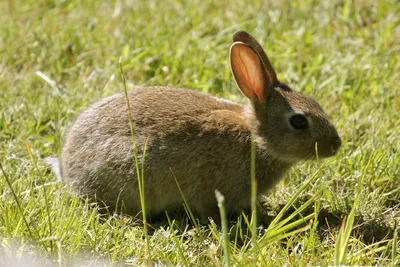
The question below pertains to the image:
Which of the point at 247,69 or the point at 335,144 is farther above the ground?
the point at 247,69

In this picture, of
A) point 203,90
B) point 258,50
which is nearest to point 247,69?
point 258,50

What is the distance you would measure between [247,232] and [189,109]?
921 millimetres

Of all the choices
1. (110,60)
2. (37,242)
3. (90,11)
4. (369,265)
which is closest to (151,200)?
(37,242)

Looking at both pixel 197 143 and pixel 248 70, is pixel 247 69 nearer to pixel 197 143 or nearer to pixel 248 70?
pixel 248 70

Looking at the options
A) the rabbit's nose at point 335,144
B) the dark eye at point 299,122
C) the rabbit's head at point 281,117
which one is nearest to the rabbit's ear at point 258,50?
the rabbit's head at point 281,117

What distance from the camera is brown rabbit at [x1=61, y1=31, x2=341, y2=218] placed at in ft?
15.5

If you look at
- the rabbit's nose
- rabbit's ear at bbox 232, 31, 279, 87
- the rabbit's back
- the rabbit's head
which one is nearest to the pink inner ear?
the rabbit's head

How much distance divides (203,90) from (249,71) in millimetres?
1312

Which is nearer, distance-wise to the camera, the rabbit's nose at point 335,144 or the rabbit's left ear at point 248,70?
the rabbit's left ear at point 248,70

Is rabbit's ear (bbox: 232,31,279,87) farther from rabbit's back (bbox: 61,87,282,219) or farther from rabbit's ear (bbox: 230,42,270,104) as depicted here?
rabbit's back (bbox: 61,87,282,219)

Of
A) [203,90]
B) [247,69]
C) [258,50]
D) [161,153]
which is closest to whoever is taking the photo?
[161,153]

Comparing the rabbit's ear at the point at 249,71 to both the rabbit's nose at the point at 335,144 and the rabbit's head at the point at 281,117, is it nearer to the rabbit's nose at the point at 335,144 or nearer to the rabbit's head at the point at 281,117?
the rabbit's head at the point at 281,117

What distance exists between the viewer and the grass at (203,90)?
13.3 ft

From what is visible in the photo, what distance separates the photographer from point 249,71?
4.80 meters
